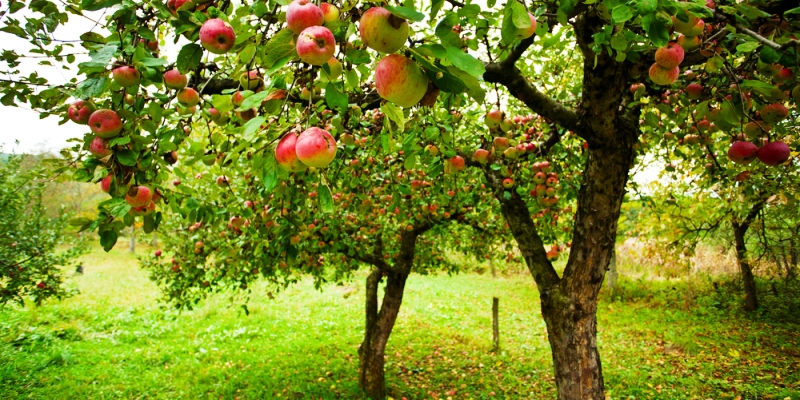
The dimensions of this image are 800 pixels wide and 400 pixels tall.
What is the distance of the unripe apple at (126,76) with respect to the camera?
1.22m

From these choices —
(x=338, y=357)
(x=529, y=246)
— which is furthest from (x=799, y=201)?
(x=338, y=357)

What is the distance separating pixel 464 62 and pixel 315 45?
32 centimetres

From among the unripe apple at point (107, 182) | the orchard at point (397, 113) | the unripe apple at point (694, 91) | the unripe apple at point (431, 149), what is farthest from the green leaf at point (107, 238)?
the unripe apple at point (694, 91)

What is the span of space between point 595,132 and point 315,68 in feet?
7.69

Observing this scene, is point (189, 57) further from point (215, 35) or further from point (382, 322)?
point (382, 322)

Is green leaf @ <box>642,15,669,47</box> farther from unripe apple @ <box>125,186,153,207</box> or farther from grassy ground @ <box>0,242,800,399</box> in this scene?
grassy ground @ <box>0,242,800,399</box>

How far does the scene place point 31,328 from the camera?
8703mm

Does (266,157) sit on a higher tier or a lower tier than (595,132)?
lower

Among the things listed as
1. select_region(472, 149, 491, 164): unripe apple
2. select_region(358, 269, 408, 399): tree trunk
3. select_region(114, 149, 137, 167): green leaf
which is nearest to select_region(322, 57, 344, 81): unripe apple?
select_region(114, 149, 137, 167): green leaf

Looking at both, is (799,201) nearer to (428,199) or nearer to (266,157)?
(428,199)

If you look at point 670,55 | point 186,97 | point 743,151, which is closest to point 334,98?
point 186,97

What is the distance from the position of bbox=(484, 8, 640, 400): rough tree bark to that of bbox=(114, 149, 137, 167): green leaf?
2163mm

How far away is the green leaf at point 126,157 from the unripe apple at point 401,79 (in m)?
0.94

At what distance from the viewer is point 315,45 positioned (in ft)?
2.79
